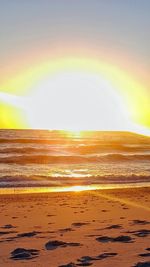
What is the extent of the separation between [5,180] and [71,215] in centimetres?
1033

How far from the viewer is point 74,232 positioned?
814cm

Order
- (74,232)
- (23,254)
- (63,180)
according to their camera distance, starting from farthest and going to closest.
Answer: (63,180), (74,232), (23,254)

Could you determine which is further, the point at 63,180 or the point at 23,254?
the point at 63,180

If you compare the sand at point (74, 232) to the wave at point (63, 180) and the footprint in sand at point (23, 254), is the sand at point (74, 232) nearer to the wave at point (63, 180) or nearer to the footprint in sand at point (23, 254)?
the footprint in sand at point (23, 254)

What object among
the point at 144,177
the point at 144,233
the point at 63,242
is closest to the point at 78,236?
the point at 63,242

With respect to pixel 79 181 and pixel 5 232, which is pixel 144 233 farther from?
pixel 79 181

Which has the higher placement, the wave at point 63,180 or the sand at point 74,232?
the wave at point 63,180

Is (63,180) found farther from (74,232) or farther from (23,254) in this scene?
(23,254)

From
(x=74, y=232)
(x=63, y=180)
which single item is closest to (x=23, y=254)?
(x=74, y=232)

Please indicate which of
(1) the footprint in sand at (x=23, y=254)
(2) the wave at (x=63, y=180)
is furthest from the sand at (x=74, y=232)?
(2) the wave at (x=63, y=180)

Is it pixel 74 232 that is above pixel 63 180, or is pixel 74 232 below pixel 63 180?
below

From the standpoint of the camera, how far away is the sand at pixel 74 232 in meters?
6.31

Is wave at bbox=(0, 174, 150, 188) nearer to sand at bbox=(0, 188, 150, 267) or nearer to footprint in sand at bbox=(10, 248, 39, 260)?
sand at bbox=(0, 188, 150, 267)

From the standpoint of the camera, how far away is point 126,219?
31.7ft
